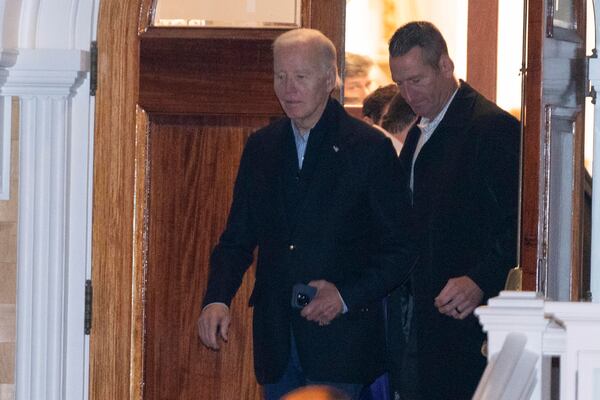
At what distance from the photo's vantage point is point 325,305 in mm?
3602

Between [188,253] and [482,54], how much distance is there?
Answer: 3.84 metres

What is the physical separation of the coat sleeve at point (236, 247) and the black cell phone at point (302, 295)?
0.21 metres

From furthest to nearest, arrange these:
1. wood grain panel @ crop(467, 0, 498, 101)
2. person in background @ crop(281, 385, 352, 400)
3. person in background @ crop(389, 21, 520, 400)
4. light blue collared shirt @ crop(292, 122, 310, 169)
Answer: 1. wood grain panel @ crop(467, 0, 498, 101)
2. person in background @ crop(389, 21, 520, 400)
3. light blue collared shirt @ crop(292, 122, 310, 169)
4. person in background @ crop(281, 385, 352, 400)

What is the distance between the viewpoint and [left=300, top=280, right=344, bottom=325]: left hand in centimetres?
361

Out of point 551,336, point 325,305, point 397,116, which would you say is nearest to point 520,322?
point 551,336

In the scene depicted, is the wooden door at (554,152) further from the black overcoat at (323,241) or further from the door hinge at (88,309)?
the door hinge at (88,309)

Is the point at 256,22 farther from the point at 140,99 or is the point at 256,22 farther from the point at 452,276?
the point at 452,276

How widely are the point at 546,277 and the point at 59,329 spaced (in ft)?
5.61

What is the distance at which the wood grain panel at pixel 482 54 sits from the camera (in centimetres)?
795

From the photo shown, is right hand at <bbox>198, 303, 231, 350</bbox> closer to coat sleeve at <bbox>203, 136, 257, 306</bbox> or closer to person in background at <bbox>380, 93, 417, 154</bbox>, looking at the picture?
coat sleeve at <bbox>203, 136, 257, 306</bbox>

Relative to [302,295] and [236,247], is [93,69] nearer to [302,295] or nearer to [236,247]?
[236,247]

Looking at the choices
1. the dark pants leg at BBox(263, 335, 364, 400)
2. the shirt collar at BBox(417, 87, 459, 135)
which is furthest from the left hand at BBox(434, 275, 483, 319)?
the shirt collar at BBox(417, 87, 459, 135)

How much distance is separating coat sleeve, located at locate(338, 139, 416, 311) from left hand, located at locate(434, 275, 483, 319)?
8.1 inches

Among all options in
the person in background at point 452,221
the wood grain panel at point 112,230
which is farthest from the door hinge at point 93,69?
the person in background at point 452,221
